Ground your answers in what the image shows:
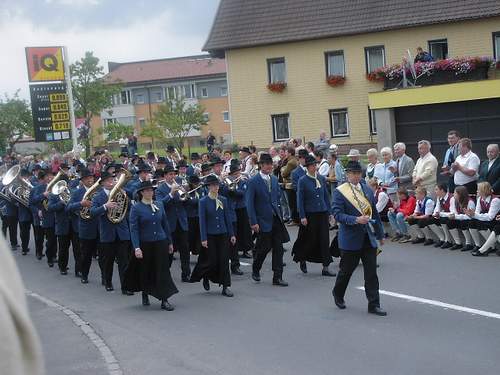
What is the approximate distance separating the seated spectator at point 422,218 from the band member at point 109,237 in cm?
560

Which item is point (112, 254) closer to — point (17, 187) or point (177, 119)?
point (17, 187)

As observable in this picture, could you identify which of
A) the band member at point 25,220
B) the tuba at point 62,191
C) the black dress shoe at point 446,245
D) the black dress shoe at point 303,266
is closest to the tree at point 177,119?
the band member at point 25,220

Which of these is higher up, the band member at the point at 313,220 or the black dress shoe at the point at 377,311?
the band member at the point at 313,220

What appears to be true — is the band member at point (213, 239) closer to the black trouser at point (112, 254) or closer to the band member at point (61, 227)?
the black trouser at point (112, 254)

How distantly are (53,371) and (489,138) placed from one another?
17.6 m

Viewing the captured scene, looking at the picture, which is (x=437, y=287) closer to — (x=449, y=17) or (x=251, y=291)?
(x=251, y=291)

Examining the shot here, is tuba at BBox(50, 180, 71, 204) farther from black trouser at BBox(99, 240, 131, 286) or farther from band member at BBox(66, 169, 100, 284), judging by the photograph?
black trouser at BBox(99, 240, 131, 286)

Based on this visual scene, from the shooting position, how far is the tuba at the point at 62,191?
15.3 meters

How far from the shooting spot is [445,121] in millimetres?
23219

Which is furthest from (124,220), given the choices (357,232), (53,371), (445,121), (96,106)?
(96,106)

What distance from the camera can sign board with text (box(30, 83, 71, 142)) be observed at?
2895 cm

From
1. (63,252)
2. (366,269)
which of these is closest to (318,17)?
(63,252)

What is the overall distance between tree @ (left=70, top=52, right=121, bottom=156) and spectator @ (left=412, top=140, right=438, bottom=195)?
32.3 meters

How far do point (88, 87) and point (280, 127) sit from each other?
45.1 feet
